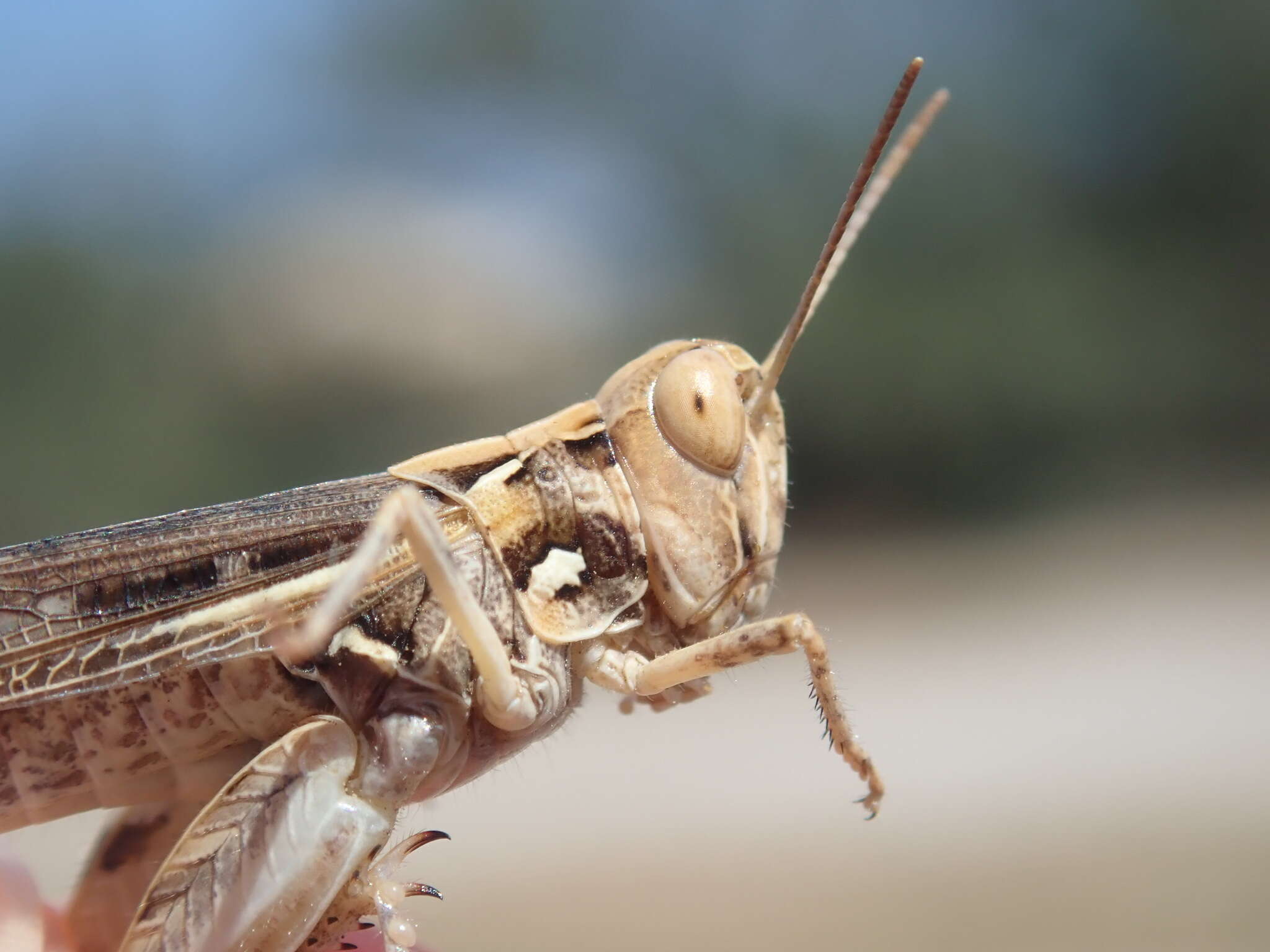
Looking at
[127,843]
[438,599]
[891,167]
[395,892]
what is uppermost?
[891,167]

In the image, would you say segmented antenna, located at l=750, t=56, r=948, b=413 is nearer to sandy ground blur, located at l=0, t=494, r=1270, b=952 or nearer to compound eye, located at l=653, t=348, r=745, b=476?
compound eye, located at l=653, t=348, r=745, b=476

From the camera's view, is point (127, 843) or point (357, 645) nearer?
point (357, 645)

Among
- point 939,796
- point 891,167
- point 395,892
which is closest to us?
point 395,892

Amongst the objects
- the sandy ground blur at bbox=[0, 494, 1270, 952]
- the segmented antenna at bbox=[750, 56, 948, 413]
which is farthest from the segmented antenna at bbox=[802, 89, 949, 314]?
the sandy ground blur at bbox=[0, 494, 1270, 952]

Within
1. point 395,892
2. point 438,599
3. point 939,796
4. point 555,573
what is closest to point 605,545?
point 555,573

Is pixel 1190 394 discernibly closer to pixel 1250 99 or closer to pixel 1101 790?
pixel 1250 99

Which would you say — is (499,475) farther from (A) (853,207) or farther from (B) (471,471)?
(A) (853,207)
